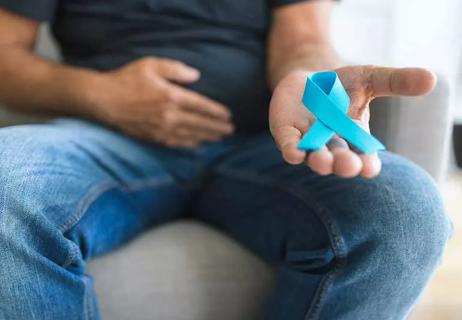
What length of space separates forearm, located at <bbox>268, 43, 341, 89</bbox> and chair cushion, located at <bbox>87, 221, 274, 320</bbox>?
254 mm

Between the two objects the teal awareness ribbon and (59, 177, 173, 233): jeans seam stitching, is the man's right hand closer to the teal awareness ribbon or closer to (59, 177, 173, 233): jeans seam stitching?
(59, 177, 173, 233): jeans seam stitching

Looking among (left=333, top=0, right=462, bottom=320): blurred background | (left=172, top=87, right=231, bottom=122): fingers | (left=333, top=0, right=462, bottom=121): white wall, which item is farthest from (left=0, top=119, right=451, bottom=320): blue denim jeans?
(left=333, top=0, right=462, bottom=121): white wall

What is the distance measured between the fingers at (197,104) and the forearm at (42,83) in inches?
Answer: 4.8

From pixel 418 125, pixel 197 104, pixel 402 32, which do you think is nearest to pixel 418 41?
pixel 402 32

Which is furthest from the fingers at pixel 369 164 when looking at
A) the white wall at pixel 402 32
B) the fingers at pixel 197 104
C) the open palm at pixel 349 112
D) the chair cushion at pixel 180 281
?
the white wall at pixel 402 32

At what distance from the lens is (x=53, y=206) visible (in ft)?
2.24

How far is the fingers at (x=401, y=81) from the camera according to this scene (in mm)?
557

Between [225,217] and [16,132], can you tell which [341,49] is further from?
[16,132]

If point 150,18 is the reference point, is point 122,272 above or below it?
below

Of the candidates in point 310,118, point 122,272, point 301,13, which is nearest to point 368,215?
point 310,118

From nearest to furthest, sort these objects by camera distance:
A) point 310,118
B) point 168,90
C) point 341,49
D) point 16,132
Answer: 1. point 310,118
2. point 16,132
3. point 168,90
4. point 341,49

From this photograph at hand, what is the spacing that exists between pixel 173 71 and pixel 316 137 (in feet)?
1.31

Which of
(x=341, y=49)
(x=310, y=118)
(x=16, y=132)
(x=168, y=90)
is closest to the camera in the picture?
(x=310, y=118)

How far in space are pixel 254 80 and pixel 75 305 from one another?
1.44 feet
